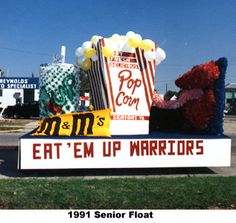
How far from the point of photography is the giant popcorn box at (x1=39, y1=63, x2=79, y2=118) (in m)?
9.28

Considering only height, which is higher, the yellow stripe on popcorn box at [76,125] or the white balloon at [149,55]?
the white balloon at [149,55]

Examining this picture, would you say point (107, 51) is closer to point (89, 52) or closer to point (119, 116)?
point (89, 52)

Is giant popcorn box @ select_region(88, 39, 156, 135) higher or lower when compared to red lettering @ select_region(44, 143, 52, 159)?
higher

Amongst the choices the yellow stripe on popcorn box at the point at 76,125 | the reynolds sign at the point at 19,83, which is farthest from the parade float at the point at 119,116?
the reynolds sign at the point at 19,83

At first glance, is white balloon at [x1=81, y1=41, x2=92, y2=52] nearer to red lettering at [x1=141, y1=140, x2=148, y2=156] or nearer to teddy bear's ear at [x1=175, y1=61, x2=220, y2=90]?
teddy bear's ear at [x1=175, y1=61, x2=220, y2=90]

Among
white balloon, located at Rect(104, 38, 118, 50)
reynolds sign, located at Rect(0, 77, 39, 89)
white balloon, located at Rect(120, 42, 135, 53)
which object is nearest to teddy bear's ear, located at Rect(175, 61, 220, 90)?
white balloon, located at Rect(120, 42, 135, 53)

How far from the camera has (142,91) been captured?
919 centimetres

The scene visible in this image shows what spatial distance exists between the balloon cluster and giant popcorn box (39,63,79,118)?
0.35m

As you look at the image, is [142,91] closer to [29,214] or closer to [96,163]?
[96,163]

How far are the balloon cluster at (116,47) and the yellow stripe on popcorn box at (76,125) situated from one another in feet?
4.34

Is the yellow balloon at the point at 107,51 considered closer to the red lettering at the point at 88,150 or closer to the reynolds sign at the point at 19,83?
the red lettering at the point at 88,150

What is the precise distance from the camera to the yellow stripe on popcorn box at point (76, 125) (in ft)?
28.0

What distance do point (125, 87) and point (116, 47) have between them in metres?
0.86

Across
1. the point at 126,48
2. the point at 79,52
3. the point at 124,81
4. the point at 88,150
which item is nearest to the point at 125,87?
the point at 124,81
